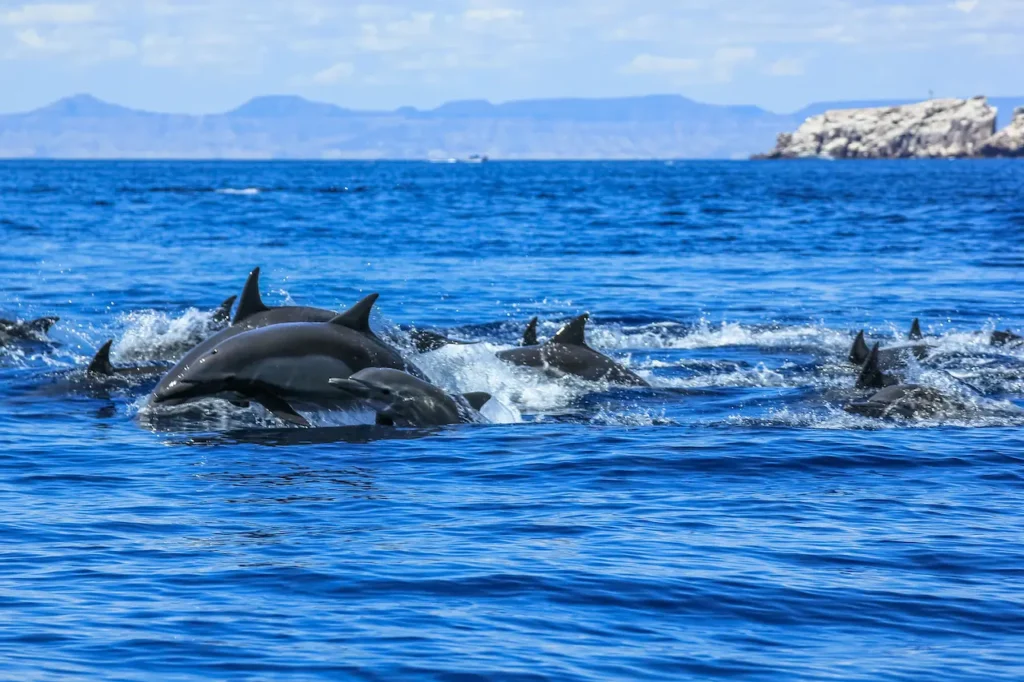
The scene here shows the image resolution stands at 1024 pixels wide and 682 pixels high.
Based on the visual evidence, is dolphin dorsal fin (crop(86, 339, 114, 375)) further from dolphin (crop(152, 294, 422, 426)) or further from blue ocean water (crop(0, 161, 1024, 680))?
dolphin (crop(152, 294, 422, 426))

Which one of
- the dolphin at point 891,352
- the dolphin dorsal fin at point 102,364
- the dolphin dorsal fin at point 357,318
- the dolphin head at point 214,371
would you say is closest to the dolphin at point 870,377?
the dolphin at point 891,352

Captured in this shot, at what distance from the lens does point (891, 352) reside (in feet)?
63.5

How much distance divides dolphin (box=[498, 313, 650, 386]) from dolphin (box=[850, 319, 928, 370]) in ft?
9.60

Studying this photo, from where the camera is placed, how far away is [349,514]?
10477 mm

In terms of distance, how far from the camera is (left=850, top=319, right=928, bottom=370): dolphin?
18094 millimetres

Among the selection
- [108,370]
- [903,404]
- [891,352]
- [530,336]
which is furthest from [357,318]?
[891,352]

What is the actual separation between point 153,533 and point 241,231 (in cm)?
4496

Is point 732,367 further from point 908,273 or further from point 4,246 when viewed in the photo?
point 4,246

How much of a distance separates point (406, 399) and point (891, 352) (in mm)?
8147

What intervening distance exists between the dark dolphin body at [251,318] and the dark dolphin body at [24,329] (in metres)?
6.33

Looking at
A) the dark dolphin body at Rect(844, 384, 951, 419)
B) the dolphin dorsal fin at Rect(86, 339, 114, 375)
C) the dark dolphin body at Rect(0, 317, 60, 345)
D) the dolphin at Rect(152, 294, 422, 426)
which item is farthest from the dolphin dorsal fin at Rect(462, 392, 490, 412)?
the dark dolphin body at Rect(0, 317, 60, 345)

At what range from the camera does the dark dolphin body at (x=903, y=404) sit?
15078mm

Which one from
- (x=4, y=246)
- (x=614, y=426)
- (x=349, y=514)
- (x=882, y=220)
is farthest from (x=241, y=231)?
(x=349, y=514)

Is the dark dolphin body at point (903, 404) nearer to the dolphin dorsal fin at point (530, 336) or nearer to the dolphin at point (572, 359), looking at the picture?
the dolphin at point (572, 359)
